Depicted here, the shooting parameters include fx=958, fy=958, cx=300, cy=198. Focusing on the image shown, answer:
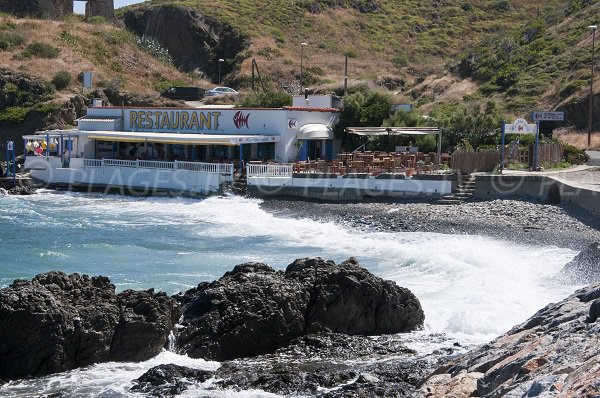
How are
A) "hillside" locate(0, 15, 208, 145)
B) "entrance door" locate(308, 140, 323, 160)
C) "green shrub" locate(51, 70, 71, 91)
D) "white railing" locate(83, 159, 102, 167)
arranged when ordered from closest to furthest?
"white railing" locate(83, 159, 102, 167)
"entrance door" locate(308, 140, 323, 160)
"hillside" locate(0, 15, 208, 145)
"green shrub" locate(51, 70, 71, 91)

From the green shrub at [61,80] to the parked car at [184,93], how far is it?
5.84 meters

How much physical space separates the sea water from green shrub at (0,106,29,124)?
1432cm

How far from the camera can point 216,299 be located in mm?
18234

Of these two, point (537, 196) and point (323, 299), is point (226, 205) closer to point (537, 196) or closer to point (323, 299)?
point (537, 196)

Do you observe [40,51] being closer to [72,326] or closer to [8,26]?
[8,26]

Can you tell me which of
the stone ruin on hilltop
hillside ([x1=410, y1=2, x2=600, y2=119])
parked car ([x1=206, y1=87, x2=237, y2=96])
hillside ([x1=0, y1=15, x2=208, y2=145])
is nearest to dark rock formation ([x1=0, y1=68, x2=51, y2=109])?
hillside ([x1=0, y1=15, x2=208, y2=145])

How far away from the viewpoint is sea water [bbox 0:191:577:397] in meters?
18.9

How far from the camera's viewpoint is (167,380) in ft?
49.9

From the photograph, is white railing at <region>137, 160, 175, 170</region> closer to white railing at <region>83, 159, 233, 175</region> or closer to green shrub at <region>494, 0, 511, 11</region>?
white railing at <region>83, 159, 233, 175</region>

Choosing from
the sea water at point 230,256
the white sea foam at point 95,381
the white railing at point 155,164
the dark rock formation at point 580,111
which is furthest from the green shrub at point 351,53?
the white sea foam at point 95,381

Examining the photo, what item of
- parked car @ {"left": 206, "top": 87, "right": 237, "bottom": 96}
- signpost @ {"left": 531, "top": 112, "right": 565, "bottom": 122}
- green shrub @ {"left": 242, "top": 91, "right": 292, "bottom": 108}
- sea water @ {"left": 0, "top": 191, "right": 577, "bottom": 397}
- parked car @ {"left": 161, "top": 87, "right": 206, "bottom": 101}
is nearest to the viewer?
sea water @ {"left": 0, "top": 191, "right": 577, "bottom": 397}

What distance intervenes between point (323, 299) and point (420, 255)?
8102mm

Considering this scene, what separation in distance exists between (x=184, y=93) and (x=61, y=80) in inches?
312

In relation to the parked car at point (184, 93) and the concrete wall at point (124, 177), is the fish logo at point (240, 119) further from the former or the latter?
the parked car at point (184, 93)
